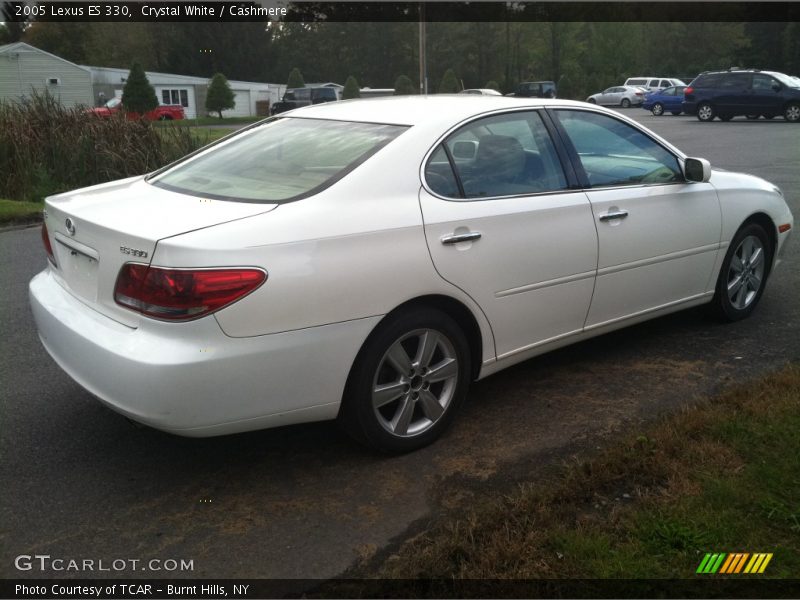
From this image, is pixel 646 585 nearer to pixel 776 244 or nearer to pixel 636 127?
pixel 636 127

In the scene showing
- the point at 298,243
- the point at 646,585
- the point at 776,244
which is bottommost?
the point at 646,585

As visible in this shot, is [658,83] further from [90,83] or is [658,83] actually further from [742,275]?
[742,275]

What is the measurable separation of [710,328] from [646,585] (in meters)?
3.27

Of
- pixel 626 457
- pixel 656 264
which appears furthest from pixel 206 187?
pixel 656 264

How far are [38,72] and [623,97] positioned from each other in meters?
36.5

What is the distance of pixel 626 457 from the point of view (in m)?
3.62

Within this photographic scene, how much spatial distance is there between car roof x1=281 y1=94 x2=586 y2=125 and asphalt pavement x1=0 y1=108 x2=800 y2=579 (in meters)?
1.56

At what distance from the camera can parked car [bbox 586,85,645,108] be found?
49594mm

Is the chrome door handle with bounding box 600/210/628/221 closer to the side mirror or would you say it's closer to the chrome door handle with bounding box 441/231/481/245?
the side mirror

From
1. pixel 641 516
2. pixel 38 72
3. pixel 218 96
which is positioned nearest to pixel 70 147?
pixel 641 516

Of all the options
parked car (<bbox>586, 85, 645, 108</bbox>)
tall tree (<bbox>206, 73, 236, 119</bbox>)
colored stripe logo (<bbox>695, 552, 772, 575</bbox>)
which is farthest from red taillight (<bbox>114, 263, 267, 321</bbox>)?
tall tree (<bbox>206, 73, 236, 119</bbox>)

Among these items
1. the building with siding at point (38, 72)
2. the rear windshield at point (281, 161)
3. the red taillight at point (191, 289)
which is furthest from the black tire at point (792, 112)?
the building with siding at point (38, 72)

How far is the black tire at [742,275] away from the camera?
551 cm

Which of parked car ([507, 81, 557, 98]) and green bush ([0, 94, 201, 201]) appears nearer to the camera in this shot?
green bush ([0, 94, 201, 201])
